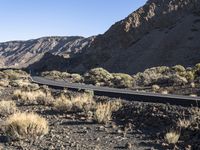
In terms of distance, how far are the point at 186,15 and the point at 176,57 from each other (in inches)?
825

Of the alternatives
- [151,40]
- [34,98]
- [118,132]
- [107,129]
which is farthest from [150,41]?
[118,132]

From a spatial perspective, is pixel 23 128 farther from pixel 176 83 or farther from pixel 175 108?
pixel 176 83

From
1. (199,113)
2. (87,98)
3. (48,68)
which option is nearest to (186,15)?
(48,68)

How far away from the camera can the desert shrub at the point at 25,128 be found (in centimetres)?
1325

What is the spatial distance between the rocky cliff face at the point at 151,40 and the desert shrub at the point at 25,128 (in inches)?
2448

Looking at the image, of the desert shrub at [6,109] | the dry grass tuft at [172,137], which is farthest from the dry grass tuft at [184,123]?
the desert shrub at [6,109]

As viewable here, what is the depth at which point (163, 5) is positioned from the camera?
112438 mm

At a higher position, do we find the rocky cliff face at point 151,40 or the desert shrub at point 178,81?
the rocky cliff face at point 151,40

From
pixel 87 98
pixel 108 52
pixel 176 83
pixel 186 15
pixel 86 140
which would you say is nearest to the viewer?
pixel 86 140

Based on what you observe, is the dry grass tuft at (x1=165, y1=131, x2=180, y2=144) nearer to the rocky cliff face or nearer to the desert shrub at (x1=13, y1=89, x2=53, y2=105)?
the desert shrub at (x1=13, y1=89, x2=53, y2=105)

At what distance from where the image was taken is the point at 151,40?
3708 inches

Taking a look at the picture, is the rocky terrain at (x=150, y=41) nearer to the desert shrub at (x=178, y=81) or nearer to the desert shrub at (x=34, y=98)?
the desert shrub at (x=178, y=81)

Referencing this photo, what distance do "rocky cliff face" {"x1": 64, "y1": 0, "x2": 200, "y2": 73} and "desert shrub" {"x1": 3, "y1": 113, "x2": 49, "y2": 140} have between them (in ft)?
204

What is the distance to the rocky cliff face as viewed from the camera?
83.3 meters
